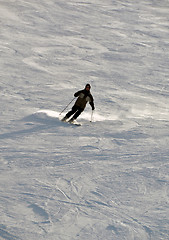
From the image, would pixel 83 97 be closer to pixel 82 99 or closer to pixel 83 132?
pixel 82 99

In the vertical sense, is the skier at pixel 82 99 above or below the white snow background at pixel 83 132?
above

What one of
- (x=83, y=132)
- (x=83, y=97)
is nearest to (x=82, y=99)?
(x=83, y=97)

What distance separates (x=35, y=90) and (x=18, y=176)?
202 inches

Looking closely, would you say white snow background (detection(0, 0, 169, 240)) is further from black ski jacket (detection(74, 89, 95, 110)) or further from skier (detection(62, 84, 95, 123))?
black ski jacket (detection(74, 89, 95, 110))

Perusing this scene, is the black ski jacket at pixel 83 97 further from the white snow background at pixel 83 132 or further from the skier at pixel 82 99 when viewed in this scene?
the white snow background at pixel 83 132

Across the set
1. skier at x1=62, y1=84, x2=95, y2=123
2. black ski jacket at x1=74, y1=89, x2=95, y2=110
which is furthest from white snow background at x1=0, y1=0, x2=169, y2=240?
black ski jacket at x1=74, y1=89, x2=95, y2=110

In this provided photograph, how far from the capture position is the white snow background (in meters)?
5.39

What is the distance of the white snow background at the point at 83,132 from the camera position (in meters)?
5.39

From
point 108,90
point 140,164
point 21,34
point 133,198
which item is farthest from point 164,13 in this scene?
point 133,198

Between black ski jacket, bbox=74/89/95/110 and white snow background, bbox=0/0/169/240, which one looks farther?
black ski jacket, bbox=74/89/95/110

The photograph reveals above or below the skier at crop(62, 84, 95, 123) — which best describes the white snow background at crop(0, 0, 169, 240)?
below

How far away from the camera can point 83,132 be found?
8.55m

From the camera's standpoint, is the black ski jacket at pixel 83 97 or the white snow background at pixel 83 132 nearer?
the white snow background at pixel 83 132

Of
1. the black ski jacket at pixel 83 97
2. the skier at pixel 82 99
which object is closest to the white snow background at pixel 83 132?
the skier at pixel 82 99
